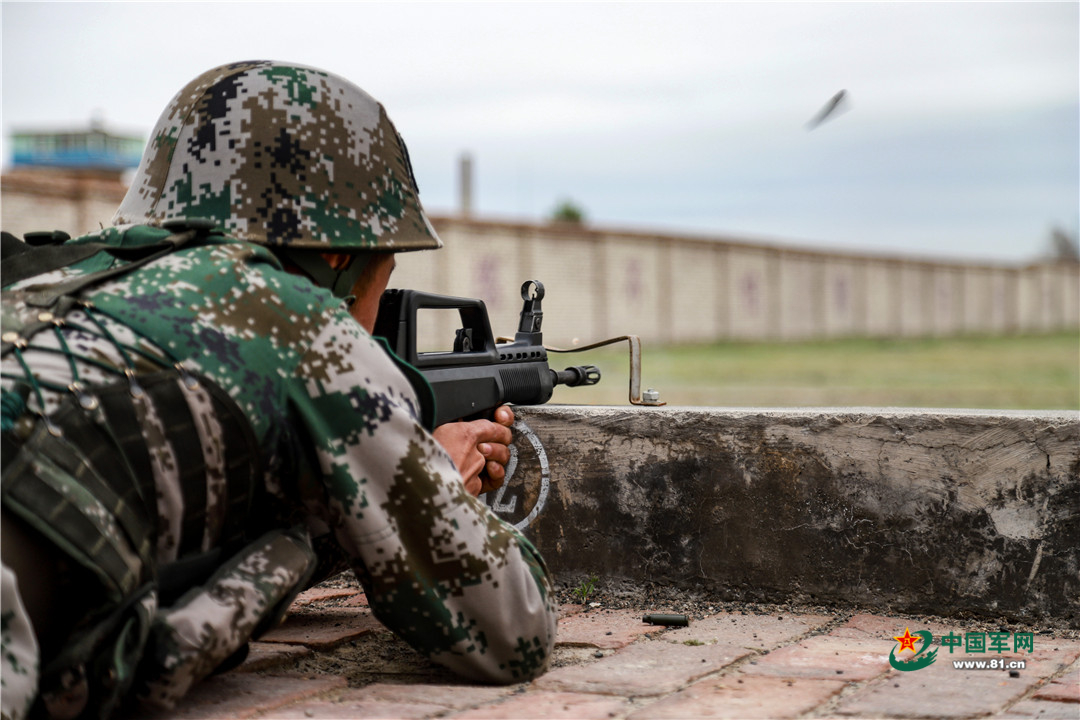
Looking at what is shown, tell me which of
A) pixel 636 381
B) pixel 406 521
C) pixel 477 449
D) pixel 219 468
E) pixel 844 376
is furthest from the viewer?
pixel 844 376

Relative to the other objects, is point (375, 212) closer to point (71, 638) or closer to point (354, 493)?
point (354, 493)

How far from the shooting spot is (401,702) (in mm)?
2041

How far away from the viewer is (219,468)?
1765 millimetres

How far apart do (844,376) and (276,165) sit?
16.9 meters

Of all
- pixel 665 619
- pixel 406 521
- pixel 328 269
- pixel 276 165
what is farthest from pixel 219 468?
pixel 665 619

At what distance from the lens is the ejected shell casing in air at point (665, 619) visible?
2.83 meters

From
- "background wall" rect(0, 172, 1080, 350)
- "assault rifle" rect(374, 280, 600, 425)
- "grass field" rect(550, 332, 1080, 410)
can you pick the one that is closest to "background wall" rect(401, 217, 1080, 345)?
"background wall" rect(0, 172, 1080, 350)

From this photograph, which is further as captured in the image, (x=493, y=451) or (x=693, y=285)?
(x=693, y=285)

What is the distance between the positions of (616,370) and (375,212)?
17.7 meters

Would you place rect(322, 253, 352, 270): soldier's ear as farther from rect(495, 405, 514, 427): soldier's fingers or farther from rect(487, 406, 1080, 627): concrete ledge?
rect(487, 406, 1080, 627): concrete ledge

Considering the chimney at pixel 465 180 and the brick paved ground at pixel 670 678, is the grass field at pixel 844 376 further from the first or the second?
the chimney at pixel 465 180

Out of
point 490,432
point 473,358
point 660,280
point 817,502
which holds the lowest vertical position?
point 817,502

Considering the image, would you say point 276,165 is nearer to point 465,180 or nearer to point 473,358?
point 473,358

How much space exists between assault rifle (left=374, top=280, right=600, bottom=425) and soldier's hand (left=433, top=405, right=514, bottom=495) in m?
0.04
